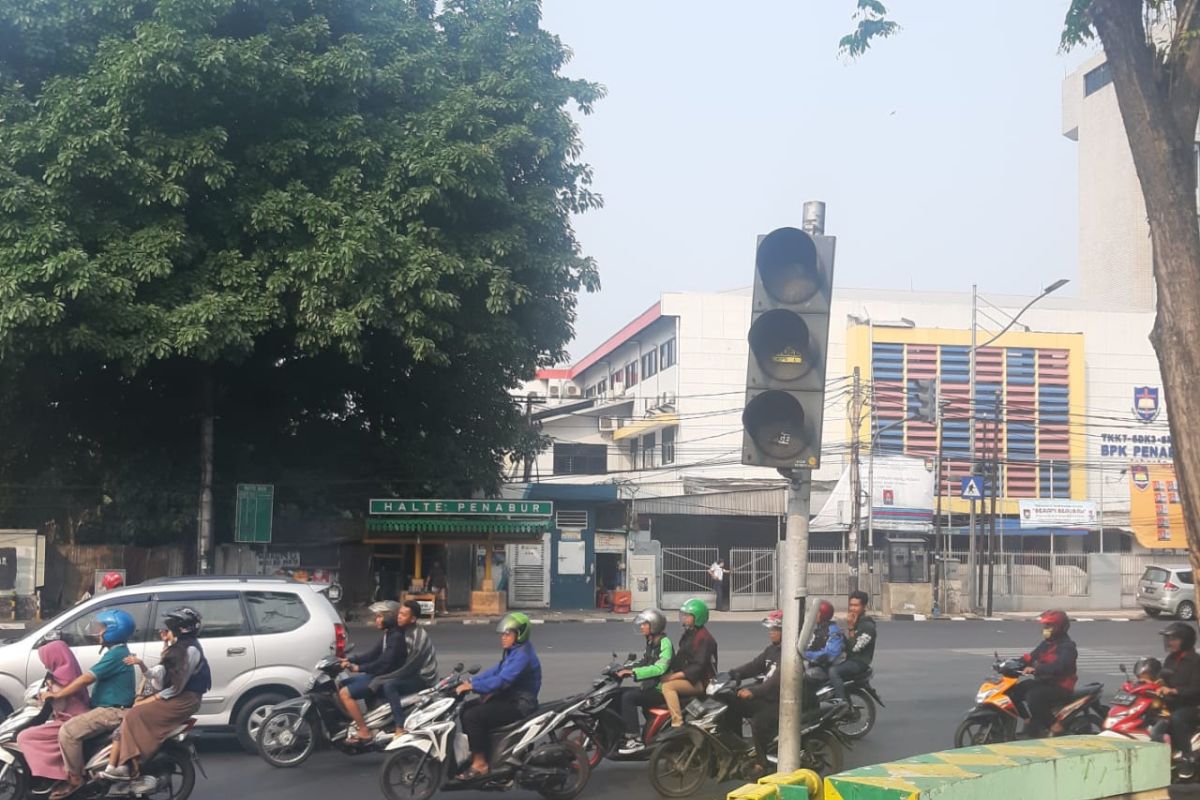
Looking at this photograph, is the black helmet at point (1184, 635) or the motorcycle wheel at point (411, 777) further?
the black helmet at point (1184, 635)

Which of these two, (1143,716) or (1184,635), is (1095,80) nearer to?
(1184,635)

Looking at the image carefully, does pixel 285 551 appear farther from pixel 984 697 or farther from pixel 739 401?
pixel 984 697

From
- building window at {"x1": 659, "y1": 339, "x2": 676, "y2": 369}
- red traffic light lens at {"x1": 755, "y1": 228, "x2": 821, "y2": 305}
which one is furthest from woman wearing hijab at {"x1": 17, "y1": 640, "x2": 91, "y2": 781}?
building window at {"x1": 659, "y1": 339, "x2": 676, "y2": 369}

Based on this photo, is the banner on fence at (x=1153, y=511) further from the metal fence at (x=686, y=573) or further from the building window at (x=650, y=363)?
the building window at (x=650, y=363)

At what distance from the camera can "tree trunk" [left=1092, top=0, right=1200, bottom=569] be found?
8781mm

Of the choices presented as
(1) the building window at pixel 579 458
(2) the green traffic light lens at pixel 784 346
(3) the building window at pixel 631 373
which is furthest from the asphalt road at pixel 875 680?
(3) the building window at pixel 631 373

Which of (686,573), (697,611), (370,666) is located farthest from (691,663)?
(686,573)

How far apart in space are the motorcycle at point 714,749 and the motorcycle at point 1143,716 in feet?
7.03

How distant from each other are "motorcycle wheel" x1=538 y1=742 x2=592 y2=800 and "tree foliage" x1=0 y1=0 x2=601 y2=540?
13591 millimetres

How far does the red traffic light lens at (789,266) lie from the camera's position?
614 centimetres

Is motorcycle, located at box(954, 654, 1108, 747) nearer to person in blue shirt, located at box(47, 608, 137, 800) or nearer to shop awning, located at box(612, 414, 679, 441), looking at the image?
person in blue shirt, located at box(47, 608, 137, 800)

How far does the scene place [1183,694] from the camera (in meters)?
9.59

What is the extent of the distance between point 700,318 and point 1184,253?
35406 mm

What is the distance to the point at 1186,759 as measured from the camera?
953 centimetres
